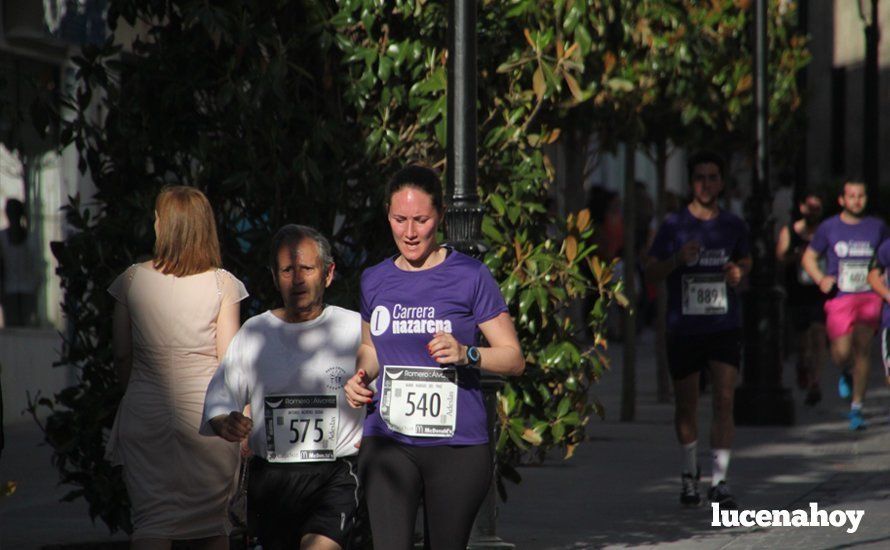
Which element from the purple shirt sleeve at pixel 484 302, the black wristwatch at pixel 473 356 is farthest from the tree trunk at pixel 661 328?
the black wristwatch at pixel 473 356

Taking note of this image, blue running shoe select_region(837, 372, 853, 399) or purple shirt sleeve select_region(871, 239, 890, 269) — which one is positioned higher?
purple shirt sleeve select_region(871, 239, 890, 269)

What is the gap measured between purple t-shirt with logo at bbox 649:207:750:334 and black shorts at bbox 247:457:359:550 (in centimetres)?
476

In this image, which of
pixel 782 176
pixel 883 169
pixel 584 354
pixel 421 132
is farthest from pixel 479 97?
pixel 883 169

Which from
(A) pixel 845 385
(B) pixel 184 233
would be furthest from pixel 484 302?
(A) pixel 845 385

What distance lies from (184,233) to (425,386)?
122 cm

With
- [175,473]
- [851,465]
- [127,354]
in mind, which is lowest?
[851,465]

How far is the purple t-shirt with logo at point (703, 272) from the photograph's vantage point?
1082 centimetres

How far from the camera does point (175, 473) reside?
6797 millimetres

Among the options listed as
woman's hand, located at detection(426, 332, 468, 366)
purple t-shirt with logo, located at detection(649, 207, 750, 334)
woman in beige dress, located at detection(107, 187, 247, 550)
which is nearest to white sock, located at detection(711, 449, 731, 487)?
purple t-shirt with logo, located at detection(649, 207, 750, 334)

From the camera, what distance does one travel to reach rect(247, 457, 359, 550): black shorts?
6371 mm

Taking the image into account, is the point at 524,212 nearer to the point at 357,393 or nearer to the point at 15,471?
the point at 357,393

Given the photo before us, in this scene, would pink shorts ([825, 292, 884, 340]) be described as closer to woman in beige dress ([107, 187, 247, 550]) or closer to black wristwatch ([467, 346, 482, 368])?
woman in beige dress ([107, 187, 247, 550])

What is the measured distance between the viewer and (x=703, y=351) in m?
10.9

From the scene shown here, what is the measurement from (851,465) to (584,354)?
15.8ft
